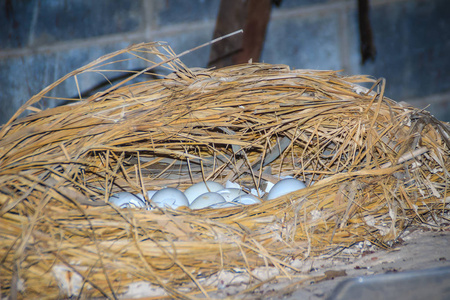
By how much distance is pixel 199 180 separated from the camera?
117cm

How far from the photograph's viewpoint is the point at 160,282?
64 cm

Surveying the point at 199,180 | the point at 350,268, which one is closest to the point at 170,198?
the point at 199,180

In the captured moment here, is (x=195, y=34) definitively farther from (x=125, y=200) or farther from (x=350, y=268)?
(x=350, y=268)

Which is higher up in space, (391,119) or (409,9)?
(409,9)

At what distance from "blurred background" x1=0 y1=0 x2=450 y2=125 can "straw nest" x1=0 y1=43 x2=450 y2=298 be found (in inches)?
37.9

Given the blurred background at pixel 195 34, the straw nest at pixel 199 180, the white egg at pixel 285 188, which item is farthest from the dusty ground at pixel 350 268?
the blurred background at pixel 195 34

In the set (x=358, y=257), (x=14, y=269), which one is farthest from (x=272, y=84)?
(x=14, y=269)

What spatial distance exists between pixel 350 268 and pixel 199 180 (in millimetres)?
572

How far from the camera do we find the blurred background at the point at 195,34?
1.95 m

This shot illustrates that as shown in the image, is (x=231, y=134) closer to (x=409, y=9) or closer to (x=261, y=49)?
(x=261, y=49)

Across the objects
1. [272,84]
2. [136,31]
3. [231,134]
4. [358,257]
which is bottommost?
[358,257]

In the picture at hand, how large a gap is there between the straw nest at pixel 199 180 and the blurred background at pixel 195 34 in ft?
3.16

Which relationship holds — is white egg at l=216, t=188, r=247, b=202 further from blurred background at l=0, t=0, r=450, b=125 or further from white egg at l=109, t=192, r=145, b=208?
blurred background at l=0, t=0, r=450, b=125

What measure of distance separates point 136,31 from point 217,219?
148 cm
